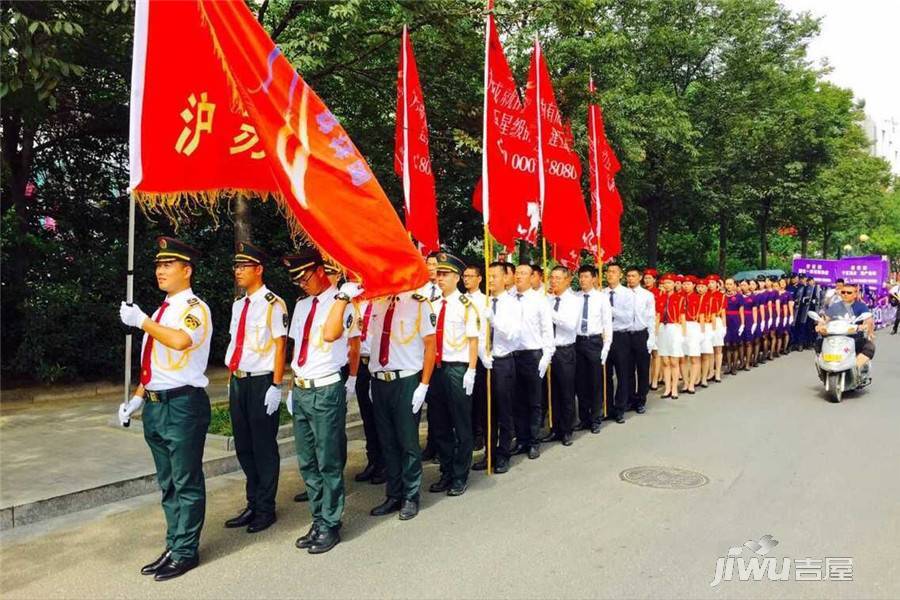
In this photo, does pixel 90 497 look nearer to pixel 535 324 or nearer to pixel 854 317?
pixel 535 324

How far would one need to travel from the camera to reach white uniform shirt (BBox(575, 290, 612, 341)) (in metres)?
8.85

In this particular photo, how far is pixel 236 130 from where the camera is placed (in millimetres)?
5195

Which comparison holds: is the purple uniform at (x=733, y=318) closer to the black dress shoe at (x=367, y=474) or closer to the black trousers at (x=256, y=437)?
the black dress shoe at (x=367, y=474)

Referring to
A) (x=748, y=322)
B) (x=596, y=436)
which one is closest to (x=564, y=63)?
(x=748, y=322)

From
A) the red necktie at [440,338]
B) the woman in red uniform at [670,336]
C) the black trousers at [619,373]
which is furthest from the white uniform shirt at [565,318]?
the woman in red uniform at [670,336]

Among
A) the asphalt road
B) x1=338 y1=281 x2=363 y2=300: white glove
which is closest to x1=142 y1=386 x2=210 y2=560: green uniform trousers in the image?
the asphalt road

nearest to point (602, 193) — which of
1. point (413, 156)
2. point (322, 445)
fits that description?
point (413, 156)

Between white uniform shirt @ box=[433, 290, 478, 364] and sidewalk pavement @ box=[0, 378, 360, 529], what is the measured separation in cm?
241

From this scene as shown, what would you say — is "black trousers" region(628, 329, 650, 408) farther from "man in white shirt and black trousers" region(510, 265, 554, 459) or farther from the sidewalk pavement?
the sidewalk pavement

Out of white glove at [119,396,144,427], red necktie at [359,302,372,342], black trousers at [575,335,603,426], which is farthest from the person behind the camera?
black trousers at [575,335,603,426]

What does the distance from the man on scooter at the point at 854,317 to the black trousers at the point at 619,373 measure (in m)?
3.19

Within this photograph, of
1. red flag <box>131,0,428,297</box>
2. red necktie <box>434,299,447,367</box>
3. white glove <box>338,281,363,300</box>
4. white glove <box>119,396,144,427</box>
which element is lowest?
white glove <box>119,396,144,427</box>

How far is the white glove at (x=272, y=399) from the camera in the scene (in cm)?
512

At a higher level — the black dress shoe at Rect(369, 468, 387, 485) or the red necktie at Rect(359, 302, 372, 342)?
the red necktie at Rect(359, 302, 372, 342)
